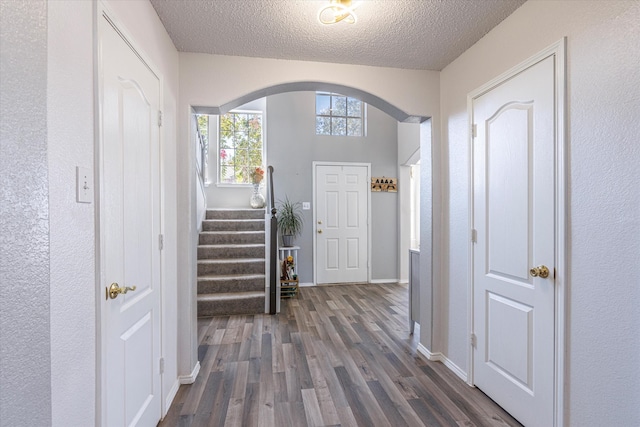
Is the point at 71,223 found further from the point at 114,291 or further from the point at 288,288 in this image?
the point at 288,288

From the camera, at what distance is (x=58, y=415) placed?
932 mm

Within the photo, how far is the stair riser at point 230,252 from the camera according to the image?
4.29 m

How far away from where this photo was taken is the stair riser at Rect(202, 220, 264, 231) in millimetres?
4875

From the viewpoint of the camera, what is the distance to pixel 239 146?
5984 mm

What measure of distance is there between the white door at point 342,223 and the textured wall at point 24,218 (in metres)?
4.49

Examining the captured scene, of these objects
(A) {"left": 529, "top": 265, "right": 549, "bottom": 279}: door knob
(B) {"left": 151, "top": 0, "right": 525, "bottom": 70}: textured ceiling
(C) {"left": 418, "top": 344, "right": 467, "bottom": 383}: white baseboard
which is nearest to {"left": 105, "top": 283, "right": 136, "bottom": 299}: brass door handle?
(B) {"left": 151, "top": 0, "right": 525, "bottom": 70}: textured ceiling

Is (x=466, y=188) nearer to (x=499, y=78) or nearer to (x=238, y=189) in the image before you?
(x=499, y=78)

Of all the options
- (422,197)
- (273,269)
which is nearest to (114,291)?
(422,197)

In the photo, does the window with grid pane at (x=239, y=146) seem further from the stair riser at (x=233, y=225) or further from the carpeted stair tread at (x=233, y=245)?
the carpeted stair tread at (x=233, y=245)

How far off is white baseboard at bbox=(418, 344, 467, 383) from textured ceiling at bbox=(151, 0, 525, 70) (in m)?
2.40

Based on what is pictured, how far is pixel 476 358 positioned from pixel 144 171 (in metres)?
2.43

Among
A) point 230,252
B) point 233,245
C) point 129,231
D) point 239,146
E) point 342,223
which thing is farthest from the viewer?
point 239,146

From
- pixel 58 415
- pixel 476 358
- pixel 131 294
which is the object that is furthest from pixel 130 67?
pixel 476 358

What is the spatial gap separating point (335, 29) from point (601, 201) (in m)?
1.74
